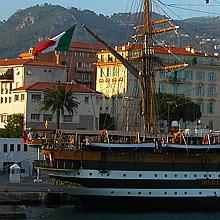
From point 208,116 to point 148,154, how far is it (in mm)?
48445

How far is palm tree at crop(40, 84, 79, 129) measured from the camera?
6600 centimetres

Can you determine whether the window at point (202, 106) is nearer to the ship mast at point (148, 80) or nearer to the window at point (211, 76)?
the window at point (211, 76)

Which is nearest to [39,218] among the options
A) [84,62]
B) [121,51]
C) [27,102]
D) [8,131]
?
[8,131]

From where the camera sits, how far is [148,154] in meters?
41.7

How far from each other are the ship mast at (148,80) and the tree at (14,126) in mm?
19575

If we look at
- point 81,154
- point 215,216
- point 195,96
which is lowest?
point 215,216

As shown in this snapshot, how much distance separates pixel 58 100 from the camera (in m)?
65.9

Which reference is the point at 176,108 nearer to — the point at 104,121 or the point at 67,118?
the point at 104,121

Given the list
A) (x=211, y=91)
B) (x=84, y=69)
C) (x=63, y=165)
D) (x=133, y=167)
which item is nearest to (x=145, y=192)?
(x=133, y=167)

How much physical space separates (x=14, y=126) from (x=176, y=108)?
712 inches

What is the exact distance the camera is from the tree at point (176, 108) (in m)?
76.1

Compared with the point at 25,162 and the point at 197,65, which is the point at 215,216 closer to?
the point at 25,162

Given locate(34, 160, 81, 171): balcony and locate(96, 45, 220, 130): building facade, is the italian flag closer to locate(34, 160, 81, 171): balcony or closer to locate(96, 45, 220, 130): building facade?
locate(34, 160, 81, 171): balcony

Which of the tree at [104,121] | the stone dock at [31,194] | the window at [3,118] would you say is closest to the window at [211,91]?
the tree at [104,121]
